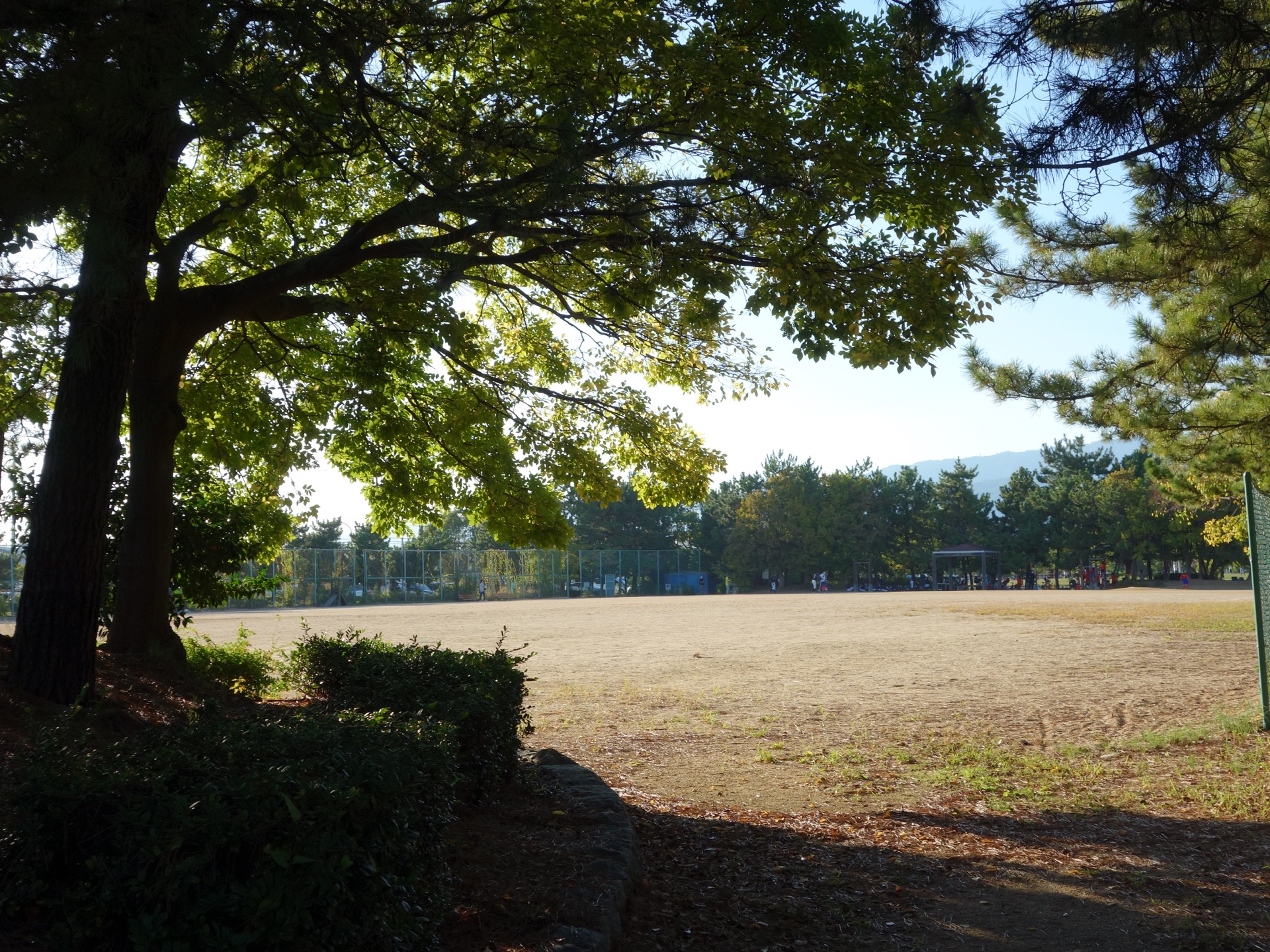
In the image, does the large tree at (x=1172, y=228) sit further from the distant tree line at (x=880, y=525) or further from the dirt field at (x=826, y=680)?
the distant tree line at (x=880, y=525)

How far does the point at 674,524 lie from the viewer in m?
91.6

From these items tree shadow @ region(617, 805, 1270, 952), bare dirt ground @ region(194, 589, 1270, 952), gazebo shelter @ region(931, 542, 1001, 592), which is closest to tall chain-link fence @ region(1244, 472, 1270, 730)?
bare dirt ground @ region(194, 589, 1270, 952)

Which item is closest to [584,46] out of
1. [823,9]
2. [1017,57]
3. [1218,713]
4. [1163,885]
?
[823,9]

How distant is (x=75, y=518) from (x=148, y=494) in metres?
2.03

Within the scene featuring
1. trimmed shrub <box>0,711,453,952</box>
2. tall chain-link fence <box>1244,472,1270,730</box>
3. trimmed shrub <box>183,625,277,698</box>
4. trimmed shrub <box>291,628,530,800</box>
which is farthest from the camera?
trimmed shrub <box>183,625,277,698</box>

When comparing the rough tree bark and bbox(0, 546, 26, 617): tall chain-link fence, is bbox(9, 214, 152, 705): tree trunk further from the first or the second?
bbox(0, 546, 26, 617): tall chain-link fence

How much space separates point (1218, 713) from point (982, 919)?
7.21m

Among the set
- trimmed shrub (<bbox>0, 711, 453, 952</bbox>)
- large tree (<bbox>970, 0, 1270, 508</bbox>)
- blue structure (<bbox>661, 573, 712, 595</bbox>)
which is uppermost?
large tree (<bbox>970, 0, 1270, 508</bbox>)

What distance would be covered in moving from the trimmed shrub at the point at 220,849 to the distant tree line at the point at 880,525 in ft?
256

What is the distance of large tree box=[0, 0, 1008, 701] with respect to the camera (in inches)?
186

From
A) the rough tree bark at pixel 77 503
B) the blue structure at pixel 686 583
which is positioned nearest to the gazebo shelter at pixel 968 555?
the blue structure at pixel 686 583

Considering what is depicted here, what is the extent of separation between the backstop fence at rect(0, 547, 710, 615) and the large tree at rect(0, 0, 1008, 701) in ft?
110

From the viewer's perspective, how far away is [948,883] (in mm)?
5262

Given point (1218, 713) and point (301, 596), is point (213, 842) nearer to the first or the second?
point (1218, 713)
